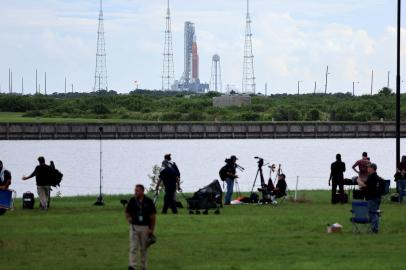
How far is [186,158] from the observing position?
114m

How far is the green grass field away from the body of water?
99.9ft

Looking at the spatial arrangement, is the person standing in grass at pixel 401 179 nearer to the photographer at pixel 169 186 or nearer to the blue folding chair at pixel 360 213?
the photographer at pixel 169 186

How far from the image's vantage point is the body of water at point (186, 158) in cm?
7884

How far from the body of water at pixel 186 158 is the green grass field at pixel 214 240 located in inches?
1199

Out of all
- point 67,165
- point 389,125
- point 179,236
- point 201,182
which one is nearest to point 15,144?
point 67,165

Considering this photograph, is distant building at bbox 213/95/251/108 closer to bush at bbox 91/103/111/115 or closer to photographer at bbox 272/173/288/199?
bush at bbox 91/103/111/115

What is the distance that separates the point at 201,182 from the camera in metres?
78.4

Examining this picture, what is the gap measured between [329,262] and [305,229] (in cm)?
728

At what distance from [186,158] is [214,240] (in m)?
84.9

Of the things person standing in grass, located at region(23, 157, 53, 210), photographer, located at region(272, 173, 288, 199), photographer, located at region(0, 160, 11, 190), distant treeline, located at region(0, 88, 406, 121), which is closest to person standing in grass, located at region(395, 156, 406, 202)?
photographer, located at region(272, 173, 288, 199)

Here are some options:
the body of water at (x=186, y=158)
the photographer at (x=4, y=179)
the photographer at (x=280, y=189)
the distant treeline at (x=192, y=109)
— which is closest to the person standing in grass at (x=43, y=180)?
the photographer at (x=4, y=179)

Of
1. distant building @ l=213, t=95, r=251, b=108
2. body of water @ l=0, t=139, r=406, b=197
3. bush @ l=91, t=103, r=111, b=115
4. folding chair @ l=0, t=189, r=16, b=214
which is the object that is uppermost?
distant building @ l=213, t=95, r=251, b=108

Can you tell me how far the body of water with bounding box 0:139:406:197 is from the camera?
7884 cm

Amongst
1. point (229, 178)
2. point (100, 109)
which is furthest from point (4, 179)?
point (100, 109)
